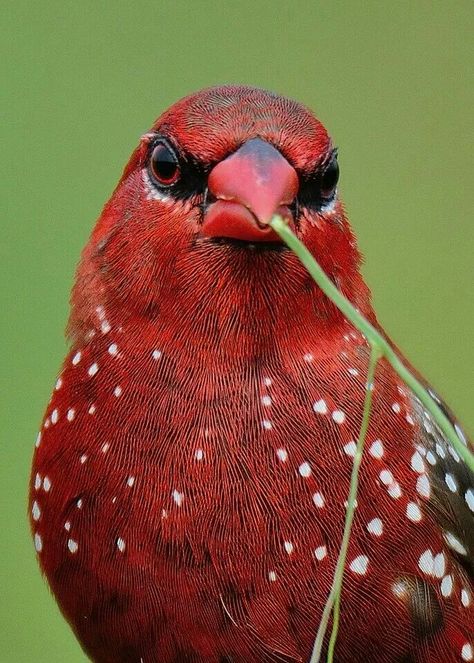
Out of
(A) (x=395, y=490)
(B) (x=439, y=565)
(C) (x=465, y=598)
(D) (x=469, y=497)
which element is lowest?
Answer: (C) (x=465, y=598)

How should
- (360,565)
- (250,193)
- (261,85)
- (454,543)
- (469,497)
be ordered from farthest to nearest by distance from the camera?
(261,85)
(469,497)
(454,543)
(360,565)
(250,193)

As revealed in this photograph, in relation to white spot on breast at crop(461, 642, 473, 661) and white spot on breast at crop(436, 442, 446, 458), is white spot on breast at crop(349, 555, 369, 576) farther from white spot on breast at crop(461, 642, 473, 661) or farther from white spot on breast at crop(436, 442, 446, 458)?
white spot on breast at crop(436, 442, 446, 458)

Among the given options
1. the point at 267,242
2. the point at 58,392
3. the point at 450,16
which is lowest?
the point at 58,392

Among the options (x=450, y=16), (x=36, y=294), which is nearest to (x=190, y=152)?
(x=36, y=294)

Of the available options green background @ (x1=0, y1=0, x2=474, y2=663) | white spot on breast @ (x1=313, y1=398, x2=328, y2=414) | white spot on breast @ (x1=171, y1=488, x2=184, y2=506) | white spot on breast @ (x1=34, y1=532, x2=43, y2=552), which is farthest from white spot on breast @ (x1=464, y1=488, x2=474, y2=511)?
green background @ (x1=0, y1=0, x2=474, y2=663)

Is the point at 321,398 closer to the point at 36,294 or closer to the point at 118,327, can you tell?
the point at 118,327

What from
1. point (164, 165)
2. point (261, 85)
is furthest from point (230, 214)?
point (261, 85)

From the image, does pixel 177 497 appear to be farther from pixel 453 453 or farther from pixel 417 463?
pixel 453 453
